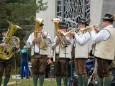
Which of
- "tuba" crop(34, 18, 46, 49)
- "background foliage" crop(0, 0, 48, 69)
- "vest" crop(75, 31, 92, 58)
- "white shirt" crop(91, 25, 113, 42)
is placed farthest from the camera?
"background foliage" crop(0, 0, 48, 69)

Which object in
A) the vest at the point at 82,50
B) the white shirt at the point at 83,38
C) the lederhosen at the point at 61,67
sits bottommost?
the lederhosen at the point at 61,67

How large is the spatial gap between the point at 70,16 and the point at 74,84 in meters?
9.30

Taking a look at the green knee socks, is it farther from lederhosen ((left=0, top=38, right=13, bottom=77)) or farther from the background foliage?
the background foliage

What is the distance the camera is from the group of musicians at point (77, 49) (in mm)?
10852

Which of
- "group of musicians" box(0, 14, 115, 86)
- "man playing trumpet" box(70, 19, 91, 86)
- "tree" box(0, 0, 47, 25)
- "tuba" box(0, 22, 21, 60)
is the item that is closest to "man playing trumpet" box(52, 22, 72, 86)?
"group of musicians" box(0, 14, 115, 86)

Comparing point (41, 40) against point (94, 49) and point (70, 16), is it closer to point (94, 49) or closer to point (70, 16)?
point (94, 49)

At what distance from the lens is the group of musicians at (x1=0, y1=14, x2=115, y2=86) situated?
10852mm

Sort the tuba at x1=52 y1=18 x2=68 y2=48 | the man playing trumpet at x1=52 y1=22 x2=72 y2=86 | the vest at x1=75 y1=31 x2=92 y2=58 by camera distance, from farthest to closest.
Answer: the man playing trumpet at x1=52 y1=22 x2=72 y2=86, the tuba at x1=52 y1=18 x2=68 y2=48, the vest at x1=75 y1=31 x2=92 y2=58

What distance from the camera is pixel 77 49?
12000 mm

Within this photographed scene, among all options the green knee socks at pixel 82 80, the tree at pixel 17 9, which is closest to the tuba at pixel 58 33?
the green knee socks at pixel 82 80

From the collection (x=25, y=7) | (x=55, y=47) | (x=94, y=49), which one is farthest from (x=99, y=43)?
(x=25, y=7)

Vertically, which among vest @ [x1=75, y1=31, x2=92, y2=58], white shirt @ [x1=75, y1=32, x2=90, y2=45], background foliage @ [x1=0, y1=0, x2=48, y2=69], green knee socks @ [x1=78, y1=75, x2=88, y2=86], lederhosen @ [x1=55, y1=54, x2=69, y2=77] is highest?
background foliage @ [x1=0, y1=0, x2=48, y2=69]

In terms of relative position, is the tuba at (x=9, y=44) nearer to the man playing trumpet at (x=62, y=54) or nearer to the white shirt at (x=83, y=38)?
the man playing trumpet at (x=62, y=54)

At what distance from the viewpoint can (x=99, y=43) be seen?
10.9 metres
